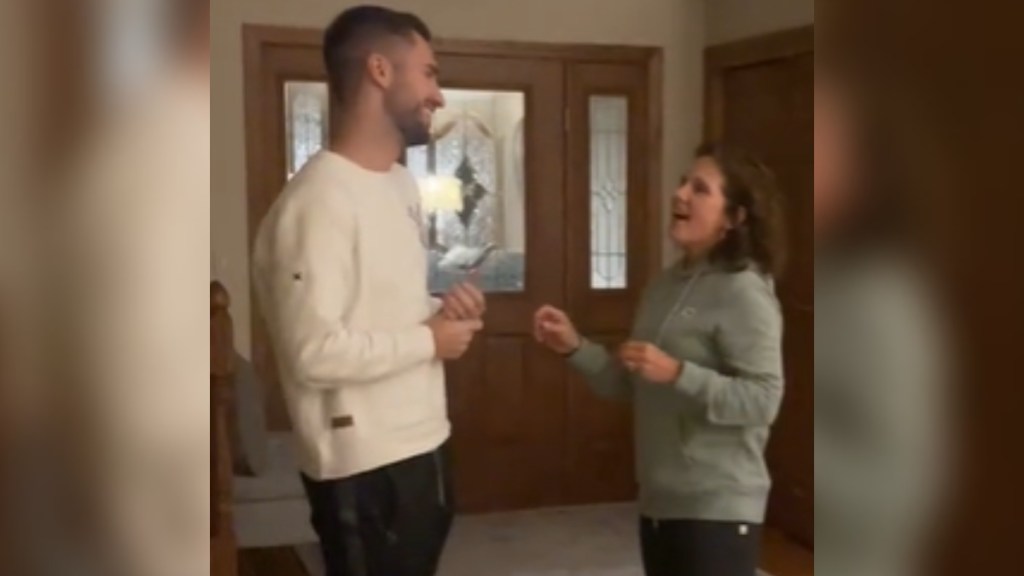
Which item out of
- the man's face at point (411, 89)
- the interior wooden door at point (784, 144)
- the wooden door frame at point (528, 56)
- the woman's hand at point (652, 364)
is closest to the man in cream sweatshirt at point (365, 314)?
the man's face at point (411, 89)

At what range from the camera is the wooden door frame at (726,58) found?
6.02ft

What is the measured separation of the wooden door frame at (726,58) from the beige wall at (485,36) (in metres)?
0.02

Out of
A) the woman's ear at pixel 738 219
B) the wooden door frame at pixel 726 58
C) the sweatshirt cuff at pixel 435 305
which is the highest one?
the wooden door frame at pixel 726 58

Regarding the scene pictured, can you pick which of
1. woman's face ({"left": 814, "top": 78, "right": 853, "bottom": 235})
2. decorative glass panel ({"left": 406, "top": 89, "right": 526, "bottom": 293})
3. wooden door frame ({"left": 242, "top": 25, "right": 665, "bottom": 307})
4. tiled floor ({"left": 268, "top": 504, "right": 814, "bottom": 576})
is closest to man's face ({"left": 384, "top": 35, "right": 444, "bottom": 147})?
woman's face ({"left": 814, "top": 78, "right": 853, "bottom": 235})

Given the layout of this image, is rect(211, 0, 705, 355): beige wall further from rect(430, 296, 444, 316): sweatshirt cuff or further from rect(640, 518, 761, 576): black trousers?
rect(430, 296, 444, 316): sweatshirt cuff

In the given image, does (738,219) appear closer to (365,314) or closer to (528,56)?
(365,314)

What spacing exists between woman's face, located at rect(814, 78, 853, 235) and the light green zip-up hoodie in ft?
2.36

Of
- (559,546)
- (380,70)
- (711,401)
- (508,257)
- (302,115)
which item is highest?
(302,115)

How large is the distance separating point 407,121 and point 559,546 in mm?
1306

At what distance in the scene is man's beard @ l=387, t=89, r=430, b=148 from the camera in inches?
24.6

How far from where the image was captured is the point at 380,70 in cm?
62

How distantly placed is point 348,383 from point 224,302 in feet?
0.33

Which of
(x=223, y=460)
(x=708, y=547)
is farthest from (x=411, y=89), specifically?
(x=708, y=547)

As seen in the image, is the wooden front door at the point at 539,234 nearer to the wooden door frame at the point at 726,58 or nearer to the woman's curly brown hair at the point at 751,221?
the wooden door frame at the point at 726,58
